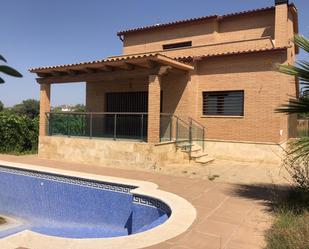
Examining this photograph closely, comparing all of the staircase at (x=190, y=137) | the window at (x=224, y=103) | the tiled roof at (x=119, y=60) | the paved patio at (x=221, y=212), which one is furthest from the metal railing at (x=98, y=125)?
the window at (x=224, y=103)

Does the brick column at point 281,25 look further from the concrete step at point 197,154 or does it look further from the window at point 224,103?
the concrete step at point 197,154

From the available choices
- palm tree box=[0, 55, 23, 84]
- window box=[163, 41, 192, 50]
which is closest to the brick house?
window box=[163, 41, 192, 50]

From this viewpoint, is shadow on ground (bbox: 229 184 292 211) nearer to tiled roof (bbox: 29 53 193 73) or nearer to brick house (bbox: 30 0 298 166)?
brick house (bbox: 30 0 298 166)

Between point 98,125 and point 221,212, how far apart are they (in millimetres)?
8814

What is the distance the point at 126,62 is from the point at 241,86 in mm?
4928

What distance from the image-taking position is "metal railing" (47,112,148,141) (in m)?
13.1

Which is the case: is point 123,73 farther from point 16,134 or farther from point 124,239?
point 124,239

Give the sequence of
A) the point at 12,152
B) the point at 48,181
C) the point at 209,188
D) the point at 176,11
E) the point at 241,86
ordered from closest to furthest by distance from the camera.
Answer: the point at 209,188, the point at 48,181, the point at 241,86, the point at 12,152, the point at 176,11

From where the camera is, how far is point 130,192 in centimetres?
797

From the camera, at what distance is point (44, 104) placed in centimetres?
1556

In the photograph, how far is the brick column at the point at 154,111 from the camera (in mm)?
12188

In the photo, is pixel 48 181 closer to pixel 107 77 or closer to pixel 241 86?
pixel 107 77

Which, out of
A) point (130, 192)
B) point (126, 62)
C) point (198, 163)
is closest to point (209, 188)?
point (130, 192)

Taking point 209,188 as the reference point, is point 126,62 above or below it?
above
